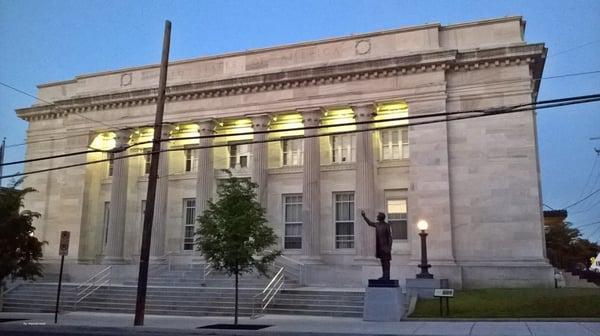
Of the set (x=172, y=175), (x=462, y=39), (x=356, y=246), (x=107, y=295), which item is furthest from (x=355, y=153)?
(x=107, y=295)

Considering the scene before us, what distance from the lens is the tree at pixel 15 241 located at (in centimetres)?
2066

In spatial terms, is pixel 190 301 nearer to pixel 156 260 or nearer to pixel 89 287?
pixel 89 287

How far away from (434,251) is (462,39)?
11.7 m

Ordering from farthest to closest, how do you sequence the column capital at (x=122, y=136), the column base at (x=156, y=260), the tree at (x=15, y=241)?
1. the column capital at (x=122, y=136)
2. the column base at (x=156, y=260)
3. the tree at (x=15, y=241)

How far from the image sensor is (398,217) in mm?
30266

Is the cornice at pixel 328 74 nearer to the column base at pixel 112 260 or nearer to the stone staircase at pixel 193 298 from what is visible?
the column base at pixel 112 260

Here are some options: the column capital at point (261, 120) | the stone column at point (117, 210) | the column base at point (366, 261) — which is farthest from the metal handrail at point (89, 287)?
the column base at point (366, 261)

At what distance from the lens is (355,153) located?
105ft

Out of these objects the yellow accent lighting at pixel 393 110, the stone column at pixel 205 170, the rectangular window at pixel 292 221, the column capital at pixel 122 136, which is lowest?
the rectangular window at pixel 292 221

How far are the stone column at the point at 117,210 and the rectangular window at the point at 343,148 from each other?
538 inches

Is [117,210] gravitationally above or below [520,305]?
above

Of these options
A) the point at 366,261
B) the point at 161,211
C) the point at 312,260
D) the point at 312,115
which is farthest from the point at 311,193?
the point at 161,211

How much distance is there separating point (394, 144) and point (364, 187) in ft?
11.8

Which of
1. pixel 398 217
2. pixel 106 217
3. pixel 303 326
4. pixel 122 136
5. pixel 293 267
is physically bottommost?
pixel 303 326
